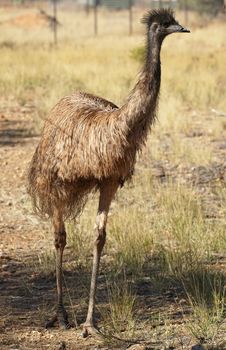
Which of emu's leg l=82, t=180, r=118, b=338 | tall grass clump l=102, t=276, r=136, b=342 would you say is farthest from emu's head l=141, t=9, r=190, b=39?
tall grass clump l=102, t=276, r=136, b=342

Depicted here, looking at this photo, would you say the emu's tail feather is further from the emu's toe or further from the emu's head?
the emu's head

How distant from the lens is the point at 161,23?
18.1ft

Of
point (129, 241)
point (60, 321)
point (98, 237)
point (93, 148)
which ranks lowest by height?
point (129, 241)

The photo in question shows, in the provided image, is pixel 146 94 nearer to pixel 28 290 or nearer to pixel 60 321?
pixel 60 321

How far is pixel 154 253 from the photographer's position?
7.69 m

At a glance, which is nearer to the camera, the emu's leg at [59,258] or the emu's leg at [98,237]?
the emu's leg at [98,237]

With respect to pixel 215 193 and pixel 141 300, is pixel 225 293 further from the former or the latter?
pixel 215 193

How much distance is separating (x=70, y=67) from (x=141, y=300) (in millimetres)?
17588

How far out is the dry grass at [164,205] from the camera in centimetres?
607

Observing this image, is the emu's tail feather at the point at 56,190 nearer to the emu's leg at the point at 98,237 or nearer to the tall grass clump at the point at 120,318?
the emu's leg at the point at 98,237

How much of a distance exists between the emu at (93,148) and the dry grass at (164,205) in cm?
60

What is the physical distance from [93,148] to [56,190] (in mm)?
522

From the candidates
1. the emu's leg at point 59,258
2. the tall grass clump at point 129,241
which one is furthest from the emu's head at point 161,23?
→ the tall grass clump at point 129,241

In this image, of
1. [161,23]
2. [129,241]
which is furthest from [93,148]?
[129,241]
